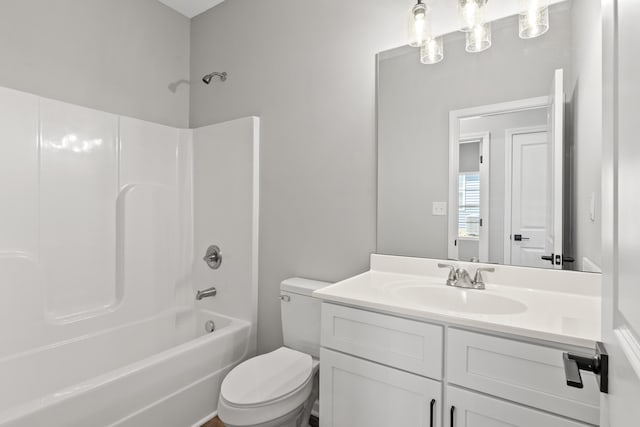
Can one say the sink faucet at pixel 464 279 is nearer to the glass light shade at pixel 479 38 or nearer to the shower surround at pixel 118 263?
the glass light shade at pixel 479 38

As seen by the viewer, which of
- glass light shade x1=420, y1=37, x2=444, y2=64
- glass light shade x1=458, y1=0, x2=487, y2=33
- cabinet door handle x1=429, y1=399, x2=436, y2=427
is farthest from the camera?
glass light shade x1=420, y1=37, x2=444, y2=64

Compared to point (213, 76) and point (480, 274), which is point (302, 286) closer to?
point (480, 274)

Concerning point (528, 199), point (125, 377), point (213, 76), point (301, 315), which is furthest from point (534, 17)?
point (125, 377)

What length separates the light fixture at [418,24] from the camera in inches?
58.5

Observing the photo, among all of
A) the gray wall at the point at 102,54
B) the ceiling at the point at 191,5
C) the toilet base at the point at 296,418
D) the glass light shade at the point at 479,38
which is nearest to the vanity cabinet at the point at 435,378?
the toilet base at the point at 296,418

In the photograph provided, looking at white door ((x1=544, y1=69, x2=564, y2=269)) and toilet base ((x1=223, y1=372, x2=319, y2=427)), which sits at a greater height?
white door ((x1=544, y1=69, x2=564, y2=269))

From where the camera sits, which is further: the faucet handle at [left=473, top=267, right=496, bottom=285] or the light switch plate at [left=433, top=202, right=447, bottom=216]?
the light switch plate at [left=433, top=202, right=447, bottom=216]

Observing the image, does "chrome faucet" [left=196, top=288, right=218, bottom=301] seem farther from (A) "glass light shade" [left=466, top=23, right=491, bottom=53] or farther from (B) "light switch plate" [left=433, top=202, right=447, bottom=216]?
(A) "glass light shade" [left=466, top=23, right=491, bottom=53]

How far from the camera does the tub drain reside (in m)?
2.27

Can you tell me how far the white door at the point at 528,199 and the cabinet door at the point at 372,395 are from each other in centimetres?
69

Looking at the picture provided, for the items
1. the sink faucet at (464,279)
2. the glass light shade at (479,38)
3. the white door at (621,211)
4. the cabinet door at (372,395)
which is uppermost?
the glass light shade at (479,38)

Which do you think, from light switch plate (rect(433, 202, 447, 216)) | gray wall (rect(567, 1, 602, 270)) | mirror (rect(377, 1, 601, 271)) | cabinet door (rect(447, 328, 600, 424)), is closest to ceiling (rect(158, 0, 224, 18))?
mirror (rect(377, 1, 601, 271))

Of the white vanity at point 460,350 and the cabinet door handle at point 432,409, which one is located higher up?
the white vanity at point 460,350

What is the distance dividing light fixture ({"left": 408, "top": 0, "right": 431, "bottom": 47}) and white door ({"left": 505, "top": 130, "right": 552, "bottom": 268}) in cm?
58
